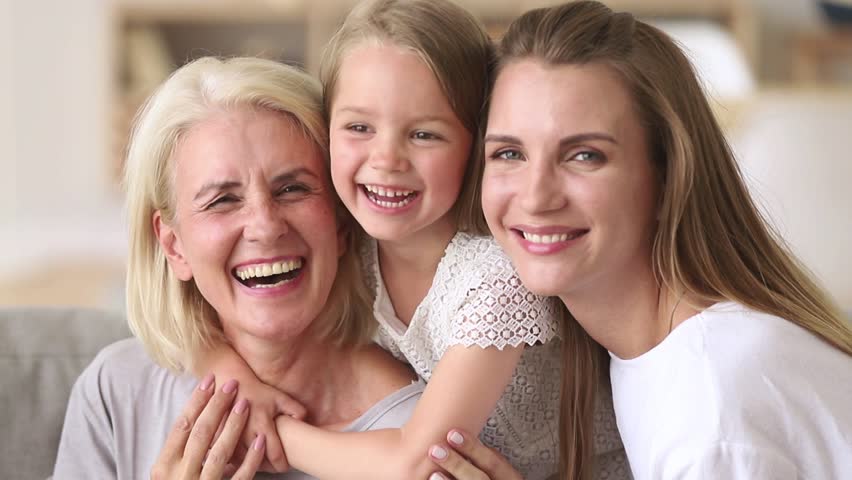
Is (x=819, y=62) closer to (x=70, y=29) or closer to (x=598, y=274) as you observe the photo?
(x=70, y=29)

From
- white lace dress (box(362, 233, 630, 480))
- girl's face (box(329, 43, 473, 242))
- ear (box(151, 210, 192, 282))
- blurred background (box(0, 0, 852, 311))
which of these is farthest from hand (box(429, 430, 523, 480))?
blurred background (box(0, 0, 852, 311))

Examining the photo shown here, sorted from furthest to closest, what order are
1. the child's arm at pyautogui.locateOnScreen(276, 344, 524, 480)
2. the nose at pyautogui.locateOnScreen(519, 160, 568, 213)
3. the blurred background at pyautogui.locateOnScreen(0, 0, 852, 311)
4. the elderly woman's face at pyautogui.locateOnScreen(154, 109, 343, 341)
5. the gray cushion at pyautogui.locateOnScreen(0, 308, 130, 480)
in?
1. the blurred background at pyautogui.locateOnScreen(0, 0, 852, 311)
2. the gray cushion at pyautogui.locateOnScreen(0, 308, 130, 480)
3. the elderly woman's face at pyautogui.locateOnScreen(154, 109, 343, 341)
4. the child's arm at pyautogui.locateOnScreen(276, 344, 524, 480)
5. the nose at pyautogui.locateOnScreen(519, 160, 568, 213)

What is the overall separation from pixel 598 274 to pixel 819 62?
5236 mm

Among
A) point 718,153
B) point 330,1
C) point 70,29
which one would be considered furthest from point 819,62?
point 718,153

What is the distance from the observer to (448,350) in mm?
1788

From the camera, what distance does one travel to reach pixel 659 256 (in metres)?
1.70

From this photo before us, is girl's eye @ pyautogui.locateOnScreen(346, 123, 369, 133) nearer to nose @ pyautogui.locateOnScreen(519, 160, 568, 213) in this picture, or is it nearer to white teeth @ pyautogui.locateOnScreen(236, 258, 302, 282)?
white teeth @ pyautogui.locateOnScreen(236, 258, 302, 282)

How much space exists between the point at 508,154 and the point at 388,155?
219 millimetres

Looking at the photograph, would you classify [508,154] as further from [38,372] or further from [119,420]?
[38,372]

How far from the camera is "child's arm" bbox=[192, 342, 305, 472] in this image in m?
1.88

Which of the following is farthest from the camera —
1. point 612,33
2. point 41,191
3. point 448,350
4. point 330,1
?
point 41,191

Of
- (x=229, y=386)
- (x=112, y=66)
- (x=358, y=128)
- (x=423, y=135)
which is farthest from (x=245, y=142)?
(x=112, y=66)

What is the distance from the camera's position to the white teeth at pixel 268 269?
185 centimetres

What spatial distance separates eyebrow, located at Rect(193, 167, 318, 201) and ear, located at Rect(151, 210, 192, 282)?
14 cm
